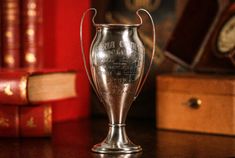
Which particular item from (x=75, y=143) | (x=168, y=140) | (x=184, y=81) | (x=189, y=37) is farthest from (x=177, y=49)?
(x=75, y=143)

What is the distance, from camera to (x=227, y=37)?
166 centimetres

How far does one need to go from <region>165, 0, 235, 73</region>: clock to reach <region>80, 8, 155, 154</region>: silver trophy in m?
0.37

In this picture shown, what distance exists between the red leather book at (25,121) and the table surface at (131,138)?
0.02m

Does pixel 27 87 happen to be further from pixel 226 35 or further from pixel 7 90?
pixel 226 35

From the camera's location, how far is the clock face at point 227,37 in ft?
5.40

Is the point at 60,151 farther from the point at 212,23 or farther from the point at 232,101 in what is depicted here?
the point at 212,23

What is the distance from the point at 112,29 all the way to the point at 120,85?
0.10 m

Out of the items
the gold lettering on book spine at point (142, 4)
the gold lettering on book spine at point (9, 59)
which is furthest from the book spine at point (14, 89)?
the gold lettering on book spine at point (142, 4)

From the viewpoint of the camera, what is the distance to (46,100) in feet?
5.07

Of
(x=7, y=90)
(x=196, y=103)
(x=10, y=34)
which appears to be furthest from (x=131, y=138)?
(x=10, y=34)

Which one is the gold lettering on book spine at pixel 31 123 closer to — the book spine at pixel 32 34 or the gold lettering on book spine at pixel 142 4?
the book spine at pixel 32 34

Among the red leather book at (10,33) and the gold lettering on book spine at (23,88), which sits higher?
the red leather book at (10,33)

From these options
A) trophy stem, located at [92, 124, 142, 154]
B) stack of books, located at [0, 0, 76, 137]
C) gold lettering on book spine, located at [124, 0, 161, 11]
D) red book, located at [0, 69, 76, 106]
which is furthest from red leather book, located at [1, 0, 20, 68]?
trophy stem, located at [92, 124, 142, 154]

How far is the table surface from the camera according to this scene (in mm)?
1354
